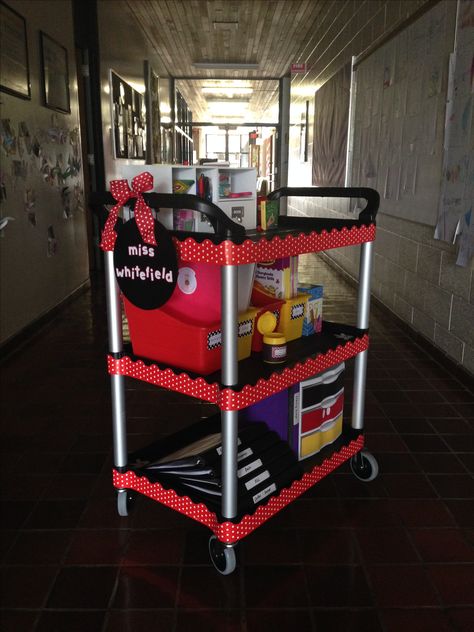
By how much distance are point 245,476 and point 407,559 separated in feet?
1.73

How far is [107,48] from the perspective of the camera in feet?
20.8

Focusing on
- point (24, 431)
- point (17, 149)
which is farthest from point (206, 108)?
point (24, 431)

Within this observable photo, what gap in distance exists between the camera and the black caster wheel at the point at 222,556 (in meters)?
1.56

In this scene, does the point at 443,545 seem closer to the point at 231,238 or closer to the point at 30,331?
the point at 231,238

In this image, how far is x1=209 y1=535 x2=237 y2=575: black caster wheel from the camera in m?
1.56

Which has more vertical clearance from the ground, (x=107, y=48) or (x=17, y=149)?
(x=107, y=48)

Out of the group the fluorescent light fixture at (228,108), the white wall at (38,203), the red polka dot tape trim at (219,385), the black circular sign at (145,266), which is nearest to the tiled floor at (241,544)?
the red polka dot tape trim at (219,385)

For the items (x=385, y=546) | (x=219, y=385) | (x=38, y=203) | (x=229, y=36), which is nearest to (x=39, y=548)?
(x=219, y=385)

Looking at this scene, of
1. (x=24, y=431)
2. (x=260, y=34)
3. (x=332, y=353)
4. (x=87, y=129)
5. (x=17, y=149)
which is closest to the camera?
(x=332, y=353)

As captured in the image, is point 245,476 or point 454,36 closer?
point 245,476

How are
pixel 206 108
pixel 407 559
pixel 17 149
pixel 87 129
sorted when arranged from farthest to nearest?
pixel 206 108
pixel 87 129
pixel 17 149
pixel 407 559

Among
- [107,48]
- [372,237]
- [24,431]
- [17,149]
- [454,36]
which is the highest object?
[107,48]

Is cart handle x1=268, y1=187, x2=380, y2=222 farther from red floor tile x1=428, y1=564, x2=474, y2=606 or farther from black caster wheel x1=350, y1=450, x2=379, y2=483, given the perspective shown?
red floor tile x1=428, y1=564, x2=474, y2=606

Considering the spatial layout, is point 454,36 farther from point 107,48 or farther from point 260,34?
point 260,34
